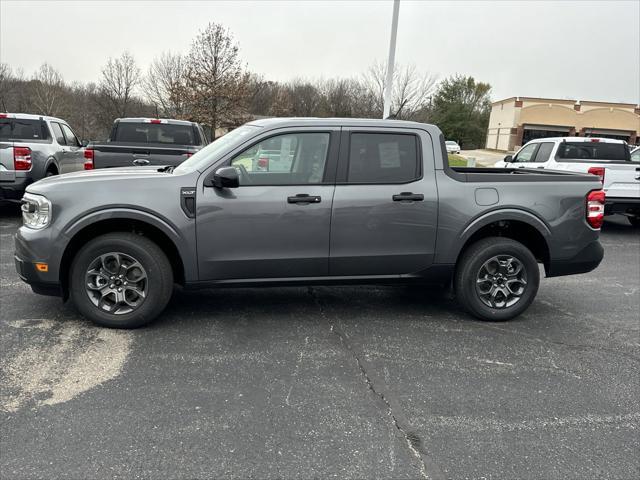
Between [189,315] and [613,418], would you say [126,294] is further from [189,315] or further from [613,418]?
[613,418]

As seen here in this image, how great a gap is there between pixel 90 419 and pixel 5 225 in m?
7.61

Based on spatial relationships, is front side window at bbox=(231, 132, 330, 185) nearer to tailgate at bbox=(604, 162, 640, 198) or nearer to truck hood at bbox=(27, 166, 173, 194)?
truck hood at bbox=(27, 166, 173, 194)

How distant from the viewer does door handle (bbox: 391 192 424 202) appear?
Result: 15.4ft

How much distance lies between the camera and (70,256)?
14.6ft

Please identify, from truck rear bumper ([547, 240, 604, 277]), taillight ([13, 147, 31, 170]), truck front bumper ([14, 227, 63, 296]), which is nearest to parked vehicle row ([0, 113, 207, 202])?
taillight ([13, 147, 31, 170])

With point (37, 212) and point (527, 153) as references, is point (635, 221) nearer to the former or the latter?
point (527, 153)

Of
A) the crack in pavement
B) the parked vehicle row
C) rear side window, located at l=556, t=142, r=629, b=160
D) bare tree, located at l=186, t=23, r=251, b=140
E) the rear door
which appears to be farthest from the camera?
bare tree, located at l=186, t=23, r=251, b=140

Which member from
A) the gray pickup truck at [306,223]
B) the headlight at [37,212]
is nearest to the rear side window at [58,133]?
the gray pickup truck at [306,223]

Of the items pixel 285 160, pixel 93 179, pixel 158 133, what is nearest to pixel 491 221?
pixel 285 160

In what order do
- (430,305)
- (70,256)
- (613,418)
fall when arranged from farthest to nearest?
(430,305) → (70,256) → (613,418)

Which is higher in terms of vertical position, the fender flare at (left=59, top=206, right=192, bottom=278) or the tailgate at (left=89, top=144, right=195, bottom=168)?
the tailgate at (left=89, top=144, right=195, bottom=168)

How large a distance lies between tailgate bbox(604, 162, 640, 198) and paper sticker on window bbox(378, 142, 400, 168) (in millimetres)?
7014

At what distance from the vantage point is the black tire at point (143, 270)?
436 cm

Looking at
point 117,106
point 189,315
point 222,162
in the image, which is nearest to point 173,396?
point 189,315
